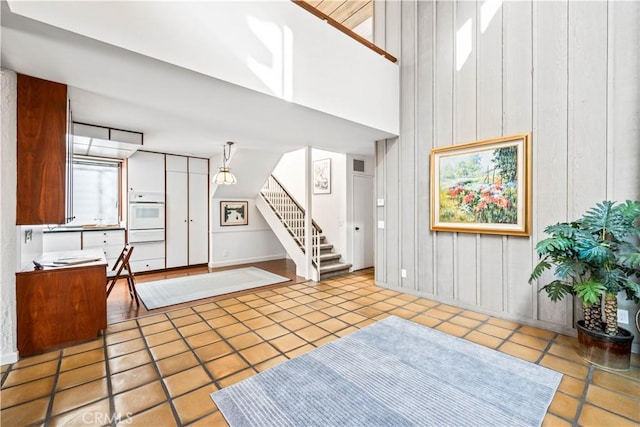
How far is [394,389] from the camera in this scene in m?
2.01

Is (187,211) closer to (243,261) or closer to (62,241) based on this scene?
(243,261)

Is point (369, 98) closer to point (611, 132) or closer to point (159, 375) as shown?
point (611, 132)

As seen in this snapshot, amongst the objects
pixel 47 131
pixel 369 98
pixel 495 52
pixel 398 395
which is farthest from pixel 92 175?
pixel 495 52

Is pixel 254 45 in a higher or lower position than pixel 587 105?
higher

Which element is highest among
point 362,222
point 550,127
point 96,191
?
point 550,127

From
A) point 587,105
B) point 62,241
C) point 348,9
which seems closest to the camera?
point 587,105

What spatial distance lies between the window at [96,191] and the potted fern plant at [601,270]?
7.06 m

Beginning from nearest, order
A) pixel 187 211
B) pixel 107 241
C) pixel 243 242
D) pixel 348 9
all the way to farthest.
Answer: pixel 107 241, pixel 348 9, pixel 187 211, pixel 243 242

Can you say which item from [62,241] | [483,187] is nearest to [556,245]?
[483,187]

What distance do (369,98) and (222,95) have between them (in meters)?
2.04

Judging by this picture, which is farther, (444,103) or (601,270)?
(444,103)

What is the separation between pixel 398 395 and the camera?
6.39ft

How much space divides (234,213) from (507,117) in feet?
18.8
